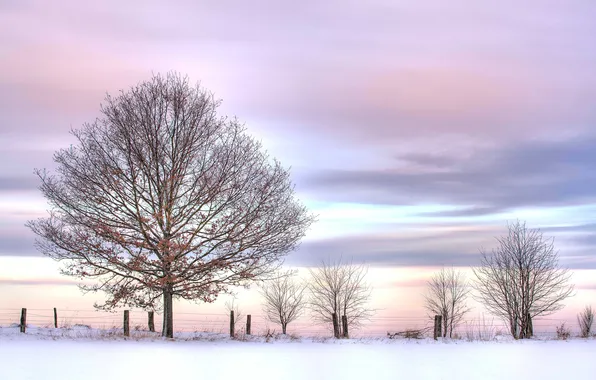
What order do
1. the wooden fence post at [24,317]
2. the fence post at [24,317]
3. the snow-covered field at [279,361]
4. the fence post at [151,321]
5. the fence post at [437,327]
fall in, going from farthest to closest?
the fence post at [151,321] < the fence post at [24,317] < the wooden fence post at [24,317] < the fence post at [437,327] < the snow-covered field at [279,361]

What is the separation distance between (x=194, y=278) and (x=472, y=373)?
610 inches

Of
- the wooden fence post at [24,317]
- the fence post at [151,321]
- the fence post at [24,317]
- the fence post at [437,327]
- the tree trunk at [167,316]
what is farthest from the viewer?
the fence post at [151,321]

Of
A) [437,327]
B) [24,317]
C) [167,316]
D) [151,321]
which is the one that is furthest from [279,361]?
[24,317]

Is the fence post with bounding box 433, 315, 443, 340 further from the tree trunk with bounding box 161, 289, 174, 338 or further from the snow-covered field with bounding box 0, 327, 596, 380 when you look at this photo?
the tree trunk with bounding box 161, 289, 174, 338

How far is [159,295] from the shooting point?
30391 millimetres

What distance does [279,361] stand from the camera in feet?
69.1

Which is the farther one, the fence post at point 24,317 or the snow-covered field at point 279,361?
the fence post at point 24,317

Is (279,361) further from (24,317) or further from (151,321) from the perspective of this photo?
(24,317)

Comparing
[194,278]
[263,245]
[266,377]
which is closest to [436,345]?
[263,245]

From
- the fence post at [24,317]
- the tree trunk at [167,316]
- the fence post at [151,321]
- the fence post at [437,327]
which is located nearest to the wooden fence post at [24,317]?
the fence post at [24,317]

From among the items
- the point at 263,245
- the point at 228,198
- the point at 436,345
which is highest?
the point at 228,198

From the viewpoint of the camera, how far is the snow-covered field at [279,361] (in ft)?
59.1

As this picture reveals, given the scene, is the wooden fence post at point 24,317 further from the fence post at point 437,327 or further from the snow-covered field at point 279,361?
the fence post at point 437,327

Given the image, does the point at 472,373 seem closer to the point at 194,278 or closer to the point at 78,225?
the point at 194,278
